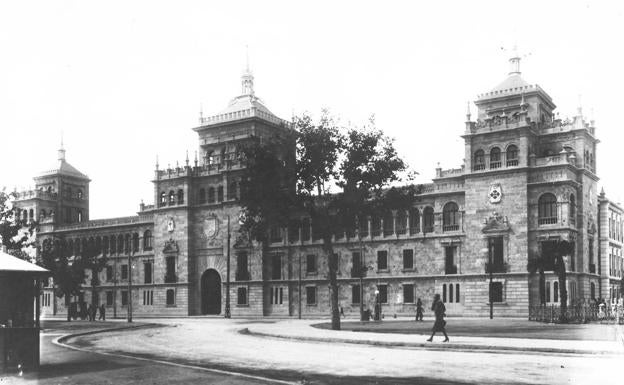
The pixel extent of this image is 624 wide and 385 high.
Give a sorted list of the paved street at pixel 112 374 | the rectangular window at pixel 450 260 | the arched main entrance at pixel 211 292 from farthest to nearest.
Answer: the arched main entrance at pixel 211 292
the rectangular window at pixel 450 260
the paved street at pixel 112 374

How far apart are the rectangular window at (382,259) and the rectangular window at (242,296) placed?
45.3 ft

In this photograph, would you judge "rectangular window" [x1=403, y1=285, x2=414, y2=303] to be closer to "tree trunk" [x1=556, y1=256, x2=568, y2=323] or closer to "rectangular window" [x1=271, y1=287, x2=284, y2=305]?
"rectangular window" [x1=271, y1=287, x2=284, y2=305]

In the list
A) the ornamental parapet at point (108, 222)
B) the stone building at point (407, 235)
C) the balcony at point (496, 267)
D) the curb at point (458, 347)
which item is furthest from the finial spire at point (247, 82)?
the curb at point (458, 347)

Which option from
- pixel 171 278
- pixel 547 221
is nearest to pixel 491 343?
pixel 547 221

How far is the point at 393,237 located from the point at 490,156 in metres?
11.1

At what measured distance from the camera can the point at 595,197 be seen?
56812 millimetres

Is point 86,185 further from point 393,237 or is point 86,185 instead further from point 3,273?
point 3,273

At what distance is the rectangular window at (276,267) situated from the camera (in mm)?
64713

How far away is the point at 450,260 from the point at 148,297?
33.1 metres

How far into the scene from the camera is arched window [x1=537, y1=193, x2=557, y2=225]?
51031mm

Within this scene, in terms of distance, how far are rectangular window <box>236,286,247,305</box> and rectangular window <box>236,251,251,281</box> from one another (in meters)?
0.95

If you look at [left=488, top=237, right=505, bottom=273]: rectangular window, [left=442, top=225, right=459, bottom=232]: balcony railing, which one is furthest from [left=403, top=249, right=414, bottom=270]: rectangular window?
[left=488, top=237, right=505, bottom=273]: rectangular window

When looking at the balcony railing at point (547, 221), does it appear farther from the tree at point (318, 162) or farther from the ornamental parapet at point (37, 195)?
the ornamental parapet at point (37, 195)

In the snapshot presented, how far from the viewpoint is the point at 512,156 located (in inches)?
2083
